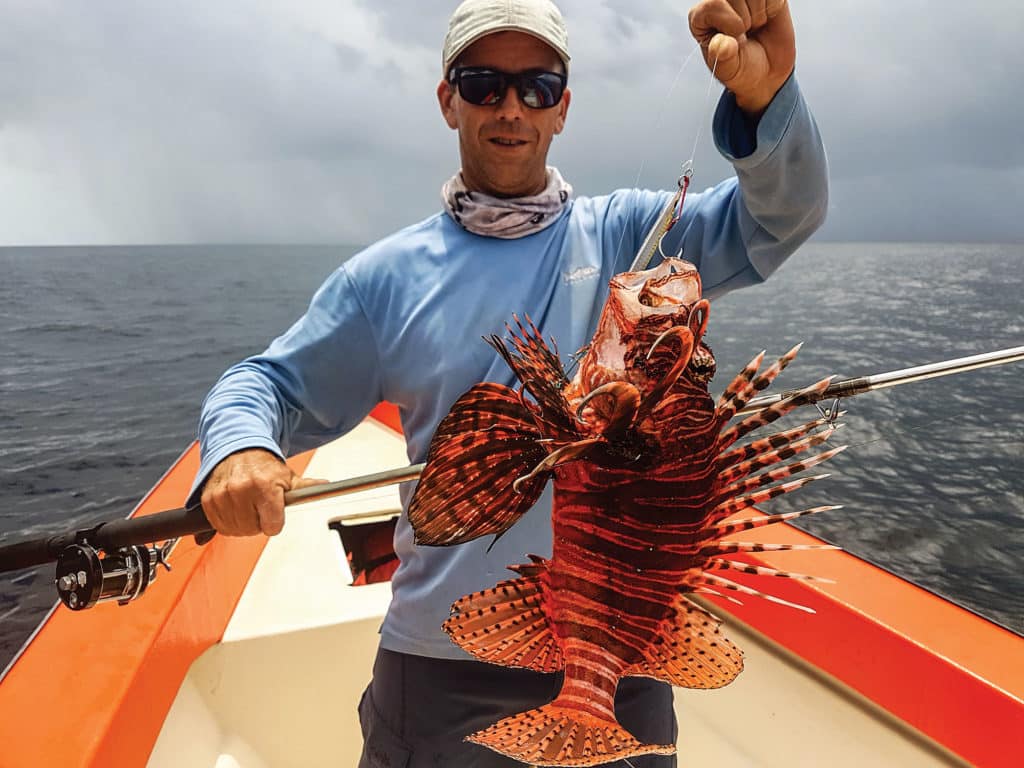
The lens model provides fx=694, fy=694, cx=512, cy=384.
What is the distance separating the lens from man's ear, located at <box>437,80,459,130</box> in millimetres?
2402

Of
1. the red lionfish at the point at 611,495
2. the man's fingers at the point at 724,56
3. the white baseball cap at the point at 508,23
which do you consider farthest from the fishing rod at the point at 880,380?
the white baseball cap at the point at 508,23

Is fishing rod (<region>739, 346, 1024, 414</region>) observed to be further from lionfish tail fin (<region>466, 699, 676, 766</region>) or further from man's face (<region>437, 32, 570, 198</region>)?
man's face (<region>437, 32, 570, 198</region>)

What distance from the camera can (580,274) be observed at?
83.6 inches

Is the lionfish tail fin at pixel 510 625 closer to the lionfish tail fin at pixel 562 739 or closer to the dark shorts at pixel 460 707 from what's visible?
the lionfish tail fin at pixel 562 739

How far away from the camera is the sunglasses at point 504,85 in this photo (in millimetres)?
2016

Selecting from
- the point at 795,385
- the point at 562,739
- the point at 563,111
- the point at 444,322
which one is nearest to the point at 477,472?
the point at 562,739

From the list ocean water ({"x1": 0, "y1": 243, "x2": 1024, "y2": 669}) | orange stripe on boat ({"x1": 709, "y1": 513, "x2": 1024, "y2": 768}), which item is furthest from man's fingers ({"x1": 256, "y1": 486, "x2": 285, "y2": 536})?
orange stripe on boat ({"x1": 709, "y1": 513, "x2": 1024, "y2": 768})

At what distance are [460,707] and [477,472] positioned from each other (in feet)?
4.38

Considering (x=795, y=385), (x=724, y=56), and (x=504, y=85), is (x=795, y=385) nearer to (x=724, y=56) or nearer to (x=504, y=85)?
(x=504, y=85)

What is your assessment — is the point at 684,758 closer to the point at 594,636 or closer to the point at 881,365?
the point at 594,636

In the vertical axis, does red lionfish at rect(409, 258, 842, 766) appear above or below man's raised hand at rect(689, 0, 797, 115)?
below

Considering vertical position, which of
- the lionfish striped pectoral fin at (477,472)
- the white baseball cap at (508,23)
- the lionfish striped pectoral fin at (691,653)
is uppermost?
the white baseball cap at (508,23)

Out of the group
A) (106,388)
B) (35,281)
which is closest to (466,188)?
(106,388)

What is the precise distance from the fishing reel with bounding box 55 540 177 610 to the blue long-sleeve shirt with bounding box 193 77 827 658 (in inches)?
24.7
